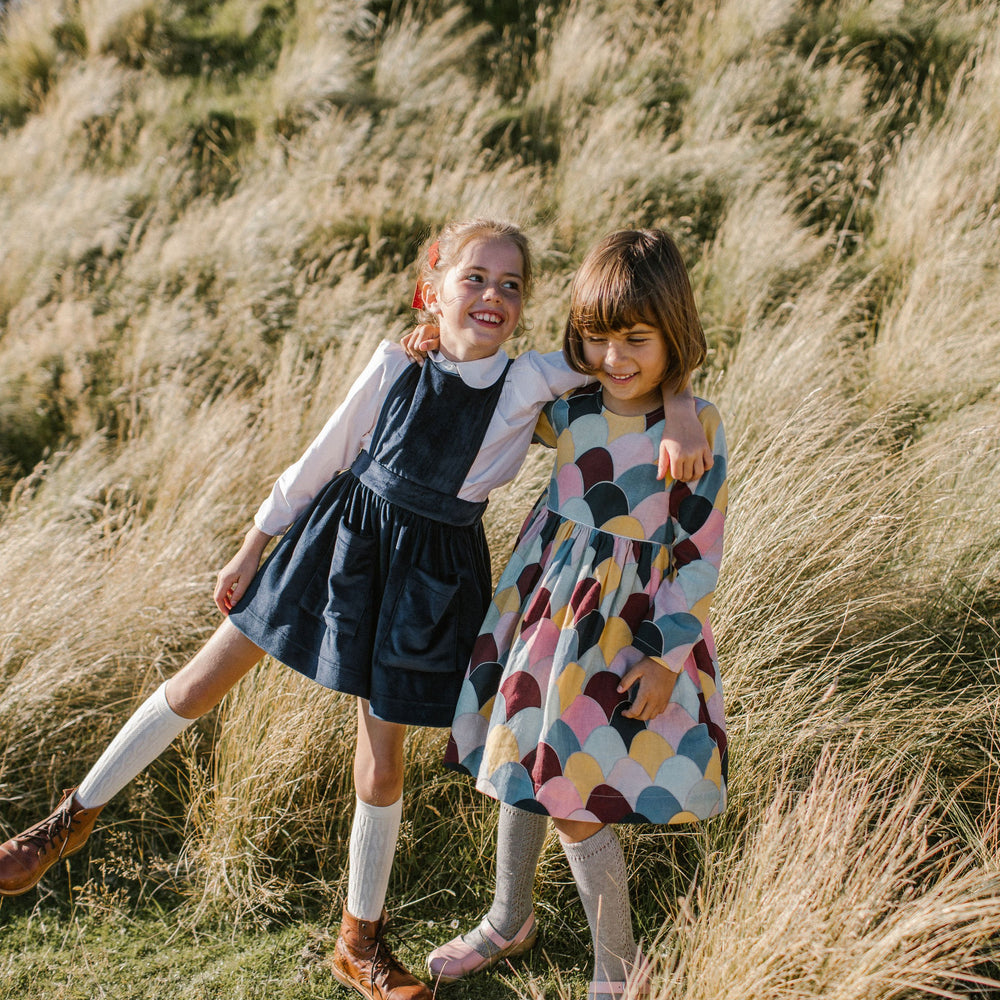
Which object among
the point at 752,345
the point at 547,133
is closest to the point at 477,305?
the point at 752,345

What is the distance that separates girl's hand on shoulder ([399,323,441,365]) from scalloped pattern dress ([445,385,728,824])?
0.39 m

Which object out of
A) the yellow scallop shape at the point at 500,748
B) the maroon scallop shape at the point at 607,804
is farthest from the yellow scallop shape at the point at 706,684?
the yellow scallop shape at the point at 500,748

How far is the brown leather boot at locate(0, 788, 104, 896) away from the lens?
219cm

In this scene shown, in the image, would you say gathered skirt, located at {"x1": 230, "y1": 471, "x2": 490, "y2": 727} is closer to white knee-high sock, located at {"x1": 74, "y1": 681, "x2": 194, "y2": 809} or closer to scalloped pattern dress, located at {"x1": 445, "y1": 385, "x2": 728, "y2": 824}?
scalloped pattern dress, located at {"x1": 445, "y1": 385, "x2": 728, "y2": 824}

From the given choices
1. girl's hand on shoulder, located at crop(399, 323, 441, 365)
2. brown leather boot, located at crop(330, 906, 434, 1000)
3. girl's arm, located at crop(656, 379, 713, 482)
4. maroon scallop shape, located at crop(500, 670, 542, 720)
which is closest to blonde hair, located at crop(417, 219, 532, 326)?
girl's hand on shoulder, located at crop(399, 323, 441, 365)

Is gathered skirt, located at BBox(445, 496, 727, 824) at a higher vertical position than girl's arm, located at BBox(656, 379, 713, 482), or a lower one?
lower

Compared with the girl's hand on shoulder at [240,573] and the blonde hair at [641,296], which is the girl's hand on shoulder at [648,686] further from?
the girl's hand on shoulder at [240,573]

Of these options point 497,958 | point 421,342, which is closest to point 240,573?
point 421,342

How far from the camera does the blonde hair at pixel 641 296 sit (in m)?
1.85

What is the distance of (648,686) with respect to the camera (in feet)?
5.93

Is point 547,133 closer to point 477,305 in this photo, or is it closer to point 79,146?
point 79,146

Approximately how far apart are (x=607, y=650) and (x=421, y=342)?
838mm

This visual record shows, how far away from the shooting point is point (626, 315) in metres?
1.85

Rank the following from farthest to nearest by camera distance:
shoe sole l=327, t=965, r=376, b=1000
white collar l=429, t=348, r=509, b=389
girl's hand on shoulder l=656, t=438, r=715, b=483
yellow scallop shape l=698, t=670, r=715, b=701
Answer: shoe sole l=327, t=965, r=376, b=1000 < white collar l=429, t=348, r=509, b=389 < yellow scallop shape l=698, t=670, r=715, b=701 < girl's hand on shoulder l=656, t=438, r=715, b=483
